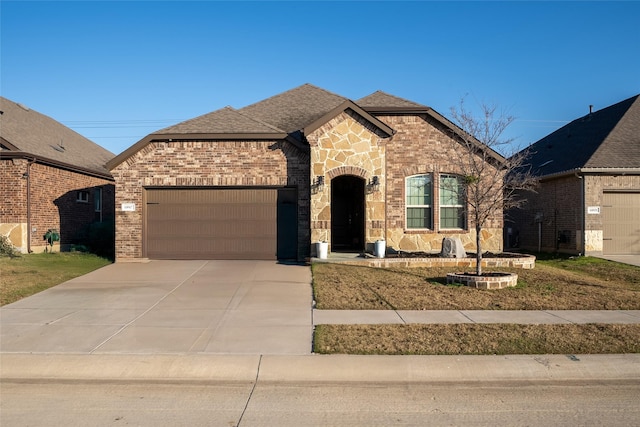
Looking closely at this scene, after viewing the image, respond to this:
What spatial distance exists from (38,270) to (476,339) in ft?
38.9

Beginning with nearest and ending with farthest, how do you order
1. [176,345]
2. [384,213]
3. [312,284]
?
[176,345], [312,284], [384,213]

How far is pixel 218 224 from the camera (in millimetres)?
15547

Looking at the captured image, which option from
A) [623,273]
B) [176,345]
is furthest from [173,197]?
[623,273]

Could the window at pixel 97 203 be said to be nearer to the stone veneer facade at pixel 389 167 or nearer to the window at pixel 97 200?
the window at pixel 97 200

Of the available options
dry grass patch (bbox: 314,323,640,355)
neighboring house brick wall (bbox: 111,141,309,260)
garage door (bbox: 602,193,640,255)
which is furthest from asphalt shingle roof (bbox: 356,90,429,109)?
dry grass patch (bbox: 314,323,640,355)

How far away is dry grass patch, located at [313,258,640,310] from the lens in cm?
916

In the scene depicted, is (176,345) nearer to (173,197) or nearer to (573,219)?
(173,197)

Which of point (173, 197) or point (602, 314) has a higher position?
point (173, 197)

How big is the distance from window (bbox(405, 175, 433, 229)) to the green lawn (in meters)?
10.2

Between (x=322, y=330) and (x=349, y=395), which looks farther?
(x=322, y=330)

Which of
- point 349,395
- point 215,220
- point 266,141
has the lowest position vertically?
point 349,395

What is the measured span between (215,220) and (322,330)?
29.6ft

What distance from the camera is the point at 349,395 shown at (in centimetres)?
527

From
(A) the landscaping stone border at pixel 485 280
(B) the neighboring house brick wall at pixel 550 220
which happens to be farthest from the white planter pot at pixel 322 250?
(B) the neighboring house brick wall at pixel 550 220
